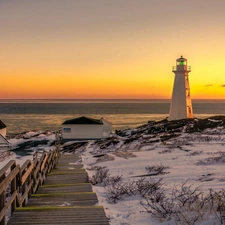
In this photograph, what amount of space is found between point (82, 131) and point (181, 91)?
1713cm

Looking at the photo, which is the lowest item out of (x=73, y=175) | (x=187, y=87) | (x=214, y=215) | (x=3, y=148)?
(x=3, y=148)

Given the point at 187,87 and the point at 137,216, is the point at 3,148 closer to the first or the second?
the point at 187,87

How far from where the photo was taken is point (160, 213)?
221 inches

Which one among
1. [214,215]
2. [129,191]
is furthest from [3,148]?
[214,215]

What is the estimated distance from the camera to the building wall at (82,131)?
4488cm

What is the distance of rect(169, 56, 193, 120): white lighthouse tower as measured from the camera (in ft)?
154

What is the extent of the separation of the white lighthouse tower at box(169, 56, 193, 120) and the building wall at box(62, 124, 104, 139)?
1267cm

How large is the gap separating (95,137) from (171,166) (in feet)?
112

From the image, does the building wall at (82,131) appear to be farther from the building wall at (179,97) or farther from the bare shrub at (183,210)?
the bare shrub at (183,210)

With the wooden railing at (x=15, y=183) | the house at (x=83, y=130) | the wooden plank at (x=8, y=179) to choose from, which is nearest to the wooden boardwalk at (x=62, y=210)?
the wooden railing at (x=15, y=183)

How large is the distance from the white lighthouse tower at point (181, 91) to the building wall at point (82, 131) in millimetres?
12675

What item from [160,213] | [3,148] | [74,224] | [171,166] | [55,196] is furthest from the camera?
[3,148]

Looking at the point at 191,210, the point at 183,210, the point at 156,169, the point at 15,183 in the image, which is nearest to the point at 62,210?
the point at 15,183

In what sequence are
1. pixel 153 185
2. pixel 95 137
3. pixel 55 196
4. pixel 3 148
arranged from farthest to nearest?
pixel 95 137, pixel 3 148, pixel 153 185, pixel 55 196
